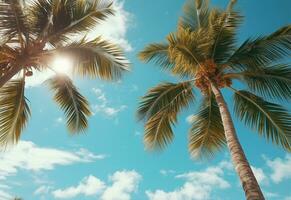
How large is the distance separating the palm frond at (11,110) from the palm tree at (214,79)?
383 cm

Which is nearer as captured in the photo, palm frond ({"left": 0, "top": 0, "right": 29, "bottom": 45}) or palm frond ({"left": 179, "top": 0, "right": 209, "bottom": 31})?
palm frond ({"left": 0, "top": 0, "right": 29, "bottom": 45})

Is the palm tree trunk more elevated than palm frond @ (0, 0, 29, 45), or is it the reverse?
palm frond @ (0, 0, 29, 45)

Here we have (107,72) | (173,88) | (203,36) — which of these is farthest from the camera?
(173,88)

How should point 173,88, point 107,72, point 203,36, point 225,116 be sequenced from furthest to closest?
point 173,88, point 107,72, point 203,36, point 225,116

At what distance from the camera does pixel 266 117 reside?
441 inches

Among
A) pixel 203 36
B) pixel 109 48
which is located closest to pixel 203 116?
pixel 203 36

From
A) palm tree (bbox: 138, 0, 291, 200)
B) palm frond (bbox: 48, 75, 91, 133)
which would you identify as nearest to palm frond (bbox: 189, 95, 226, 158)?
palm tree (bbox: 138, 0, 291, 200)

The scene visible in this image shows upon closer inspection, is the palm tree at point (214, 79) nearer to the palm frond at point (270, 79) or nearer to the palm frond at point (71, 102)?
the palm frond at point (270, 79)

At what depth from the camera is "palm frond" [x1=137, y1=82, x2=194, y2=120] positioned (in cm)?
1227

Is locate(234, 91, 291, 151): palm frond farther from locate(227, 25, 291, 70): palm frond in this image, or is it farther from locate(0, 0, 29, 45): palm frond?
locate(0, 0, 29, 45): palm frond

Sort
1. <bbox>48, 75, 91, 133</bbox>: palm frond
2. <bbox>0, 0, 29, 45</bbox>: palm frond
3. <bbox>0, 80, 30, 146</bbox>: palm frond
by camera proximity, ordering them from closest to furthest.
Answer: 1. <bbox>0, 0, 29, 45</bbox>: palm frond
2. <bbox>0, 80, 30, 146</bbox>: palm frond
3. <bbox>48, 75, 91, 133</bbox>: palm frond

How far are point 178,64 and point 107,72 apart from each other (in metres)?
2.24

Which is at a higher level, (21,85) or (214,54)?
(214,54)

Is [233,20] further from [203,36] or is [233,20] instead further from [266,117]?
[266,117]
